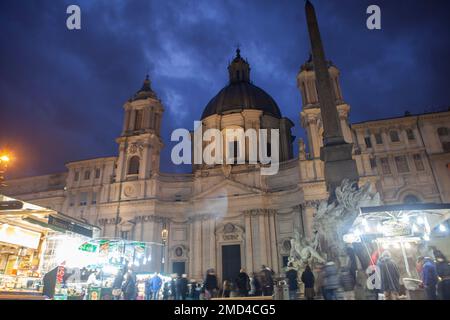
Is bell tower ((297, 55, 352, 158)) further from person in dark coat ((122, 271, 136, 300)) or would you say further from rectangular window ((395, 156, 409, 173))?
person in dark coat ((122, 271, 136, 300))

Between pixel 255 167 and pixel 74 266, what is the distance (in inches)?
784

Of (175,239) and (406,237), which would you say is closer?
(406,237)

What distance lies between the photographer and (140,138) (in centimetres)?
3447

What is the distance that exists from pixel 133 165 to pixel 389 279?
29.7 m

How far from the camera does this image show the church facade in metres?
27.6

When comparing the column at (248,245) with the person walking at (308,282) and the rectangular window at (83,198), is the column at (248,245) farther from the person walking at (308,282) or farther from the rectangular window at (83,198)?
the person walking at (308,282)

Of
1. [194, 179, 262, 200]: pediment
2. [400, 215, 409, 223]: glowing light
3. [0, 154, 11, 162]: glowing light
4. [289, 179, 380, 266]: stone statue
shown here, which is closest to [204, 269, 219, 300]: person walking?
[289, 179, 380, 266]: stone statue

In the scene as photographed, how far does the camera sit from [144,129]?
3491 cm

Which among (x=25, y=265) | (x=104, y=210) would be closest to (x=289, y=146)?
(x=104, y=210)

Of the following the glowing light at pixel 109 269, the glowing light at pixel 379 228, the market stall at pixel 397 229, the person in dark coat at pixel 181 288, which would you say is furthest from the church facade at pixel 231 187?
the glowing light at pixel 379 228

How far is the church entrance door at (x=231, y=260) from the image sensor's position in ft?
98.5

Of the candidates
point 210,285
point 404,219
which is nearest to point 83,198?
point 210,285
